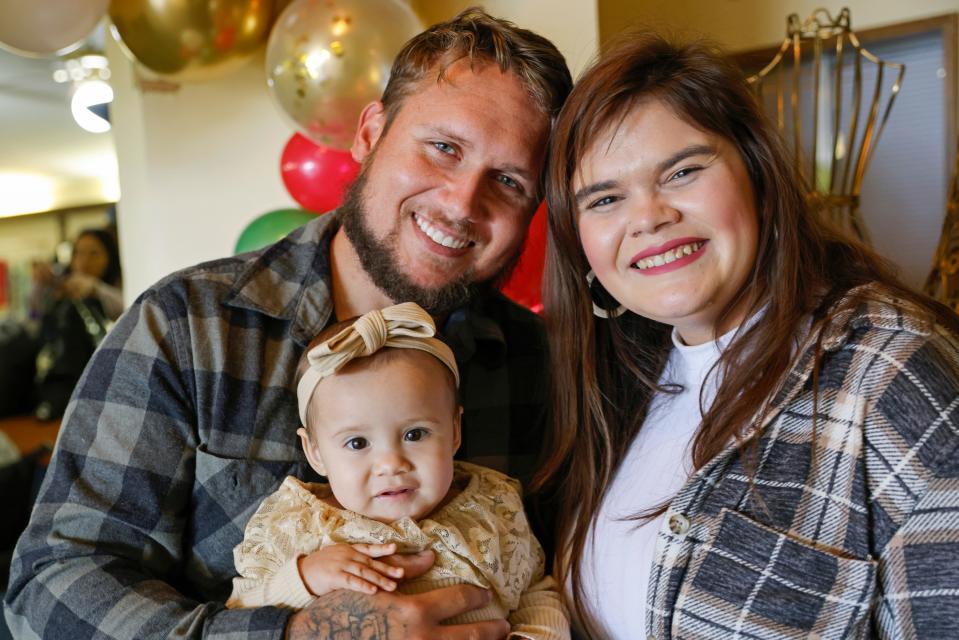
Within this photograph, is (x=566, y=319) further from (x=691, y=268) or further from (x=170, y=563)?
(x=170, y=563)

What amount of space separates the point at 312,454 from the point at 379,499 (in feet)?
0.52

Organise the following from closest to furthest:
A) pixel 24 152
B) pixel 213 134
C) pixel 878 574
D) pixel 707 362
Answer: pixel 878 574, pixel 707 362, pixel 213 134, pixel 24 152

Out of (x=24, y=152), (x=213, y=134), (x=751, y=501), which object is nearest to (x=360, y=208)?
(x=751, y=501)

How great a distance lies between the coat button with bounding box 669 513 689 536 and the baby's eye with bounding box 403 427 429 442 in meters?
0.41

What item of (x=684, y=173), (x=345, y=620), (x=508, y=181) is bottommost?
A: (x=345, y=620)

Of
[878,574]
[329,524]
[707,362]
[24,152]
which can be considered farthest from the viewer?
[24,152]

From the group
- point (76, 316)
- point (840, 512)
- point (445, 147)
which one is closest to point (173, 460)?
point (445, 147)

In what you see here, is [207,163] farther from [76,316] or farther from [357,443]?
[357,443]

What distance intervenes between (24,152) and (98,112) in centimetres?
108

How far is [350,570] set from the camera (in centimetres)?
139

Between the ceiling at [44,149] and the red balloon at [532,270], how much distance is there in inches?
152

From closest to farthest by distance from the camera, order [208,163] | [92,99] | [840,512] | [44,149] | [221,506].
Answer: [840,512] → [221,506] → [208,163] → [92,99] → [44,149]

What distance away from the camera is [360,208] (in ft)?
6.24

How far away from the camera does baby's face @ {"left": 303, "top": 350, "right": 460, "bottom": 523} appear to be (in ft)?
4.72
